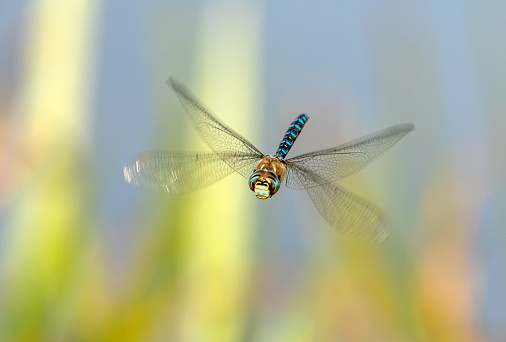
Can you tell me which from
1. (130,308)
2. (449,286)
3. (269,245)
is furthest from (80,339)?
(449,286)

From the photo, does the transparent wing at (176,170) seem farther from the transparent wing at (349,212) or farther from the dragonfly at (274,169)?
the transparent wing at (349,212)

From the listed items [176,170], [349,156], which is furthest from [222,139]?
[349,156]

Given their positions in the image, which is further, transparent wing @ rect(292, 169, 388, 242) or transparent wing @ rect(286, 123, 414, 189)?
transparent wing @ rect(286, 123, 414, 189)

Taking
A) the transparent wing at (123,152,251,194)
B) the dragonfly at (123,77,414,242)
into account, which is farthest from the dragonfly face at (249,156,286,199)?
the transparent wing at (123,152,251,194)

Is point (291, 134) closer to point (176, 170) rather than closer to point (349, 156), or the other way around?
point (349, 156)

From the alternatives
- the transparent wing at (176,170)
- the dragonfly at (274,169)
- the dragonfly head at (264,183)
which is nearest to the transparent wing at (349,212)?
the dragonfly at (274,169)

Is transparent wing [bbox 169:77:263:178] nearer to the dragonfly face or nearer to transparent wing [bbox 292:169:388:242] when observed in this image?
the dragonfly face

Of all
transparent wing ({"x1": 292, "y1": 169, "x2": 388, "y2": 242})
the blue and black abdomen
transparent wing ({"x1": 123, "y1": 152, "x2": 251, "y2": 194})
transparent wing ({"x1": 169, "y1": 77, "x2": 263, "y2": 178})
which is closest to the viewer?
transparent wing ({"x1": 292, "y1": 169, "x2": 388, "y2": 242})
